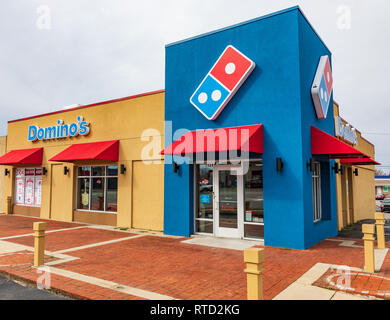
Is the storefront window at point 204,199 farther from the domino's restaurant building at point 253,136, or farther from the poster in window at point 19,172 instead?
the poster in window at point 19,172

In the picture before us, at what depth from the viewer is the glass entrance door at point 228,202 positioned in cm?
969

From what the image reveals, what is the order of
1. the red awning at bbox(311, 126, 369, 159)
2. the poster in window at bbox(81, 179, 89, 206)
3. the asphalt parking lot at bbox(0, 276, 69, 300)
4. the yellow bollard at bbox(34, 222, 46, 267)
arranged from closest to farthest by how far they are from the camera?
the asphalt parking lot at bbox(0, 276, 69, 300) < the yellow bollard at bbox(34, 222, 46, 267) < the red awning at bbox(311, 126, 369, 159) < the poster in window at bbox(81, 179, 89, 206)

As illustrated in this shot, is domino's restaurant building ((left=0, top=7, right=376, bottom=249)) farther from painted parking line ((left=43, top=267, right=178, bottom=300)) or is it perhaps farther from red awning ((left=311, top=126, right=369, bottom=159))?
painted parking line ((left=43, top=267, right=178, bottom=300))

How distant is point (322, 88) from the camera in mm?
10195

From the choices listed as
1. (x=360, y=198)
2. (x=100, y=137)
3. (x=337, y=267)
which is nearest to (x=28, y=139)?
(x=100, y=137)

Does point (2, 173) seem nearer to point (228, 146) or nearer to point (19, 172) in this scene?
point (19, 172)

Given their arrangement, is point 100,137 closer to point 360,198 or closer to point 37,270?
point 37,270

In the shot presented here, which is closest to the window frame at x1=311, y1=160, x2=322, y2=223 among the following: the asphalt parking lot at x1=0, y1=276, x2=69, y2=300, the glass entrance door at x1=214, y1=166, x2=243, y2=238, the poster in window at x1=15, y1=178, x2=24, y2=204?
the glass entrance door at x1=214, y1=166, x2=243, y2=238

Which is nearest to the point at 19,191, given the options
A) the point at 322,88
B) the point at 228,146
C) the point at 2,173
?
the point at 2,173

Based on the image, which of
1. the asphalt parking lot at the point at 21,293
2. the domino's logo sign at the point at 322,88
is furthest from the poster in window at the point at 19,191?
the domino's logo sign at the point at 322,88

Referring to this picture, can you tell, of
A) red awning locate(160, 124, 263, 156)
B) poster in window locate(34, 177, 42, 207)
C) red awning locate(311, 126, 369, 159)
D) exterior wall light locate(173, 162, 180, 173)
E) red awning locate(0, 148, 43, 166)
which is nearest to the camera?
red awning locate(160, 124, 263, 156)

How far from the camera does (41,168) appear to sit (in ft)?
54.7

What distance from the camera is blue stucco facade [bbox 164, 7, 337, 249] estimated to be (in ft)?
28.1

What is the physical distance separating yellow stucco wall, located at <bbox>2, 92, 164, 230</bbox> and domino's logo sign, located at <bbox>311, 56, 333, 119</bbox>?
5.62 meters
